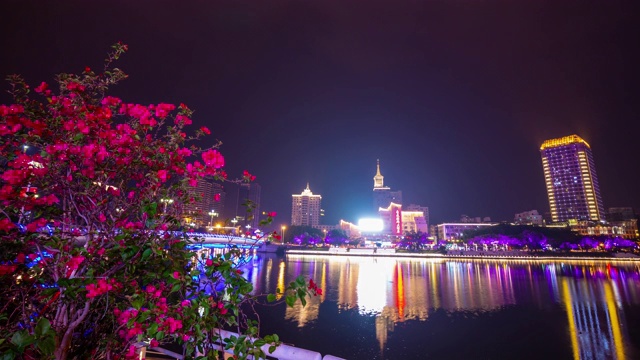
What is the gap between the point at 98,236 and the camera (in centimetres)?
372

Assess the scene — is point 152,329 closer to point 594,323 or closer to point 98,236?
point 98,236

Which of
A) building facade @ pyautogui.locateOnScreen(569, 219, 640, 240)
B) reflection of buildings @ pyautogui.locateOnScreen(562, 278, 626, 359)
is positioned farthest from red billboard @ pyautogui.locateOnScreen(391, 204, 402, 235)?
reflection of buildings @ pyautogui.locateOnScreen(562, 278, 626, 359)

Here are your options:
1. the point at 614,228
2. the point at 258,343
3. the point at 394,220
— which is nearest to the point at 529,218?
the point at 614,228

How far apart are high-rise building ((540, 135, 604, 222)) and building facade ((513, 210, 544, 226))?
12.2 metres

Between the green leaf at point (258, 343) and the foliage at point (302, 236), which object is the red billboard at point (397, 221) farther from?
the green leaf at point (258, 343)

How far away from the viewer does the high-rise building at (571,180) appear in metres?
150

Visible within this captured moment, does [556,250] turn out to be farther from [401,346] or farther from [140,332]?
[140,332]

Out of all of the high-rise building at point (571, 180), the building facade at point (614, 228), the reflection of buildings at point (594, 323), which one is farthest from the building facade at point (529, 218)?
the reflection of buildings at point (594, 323)

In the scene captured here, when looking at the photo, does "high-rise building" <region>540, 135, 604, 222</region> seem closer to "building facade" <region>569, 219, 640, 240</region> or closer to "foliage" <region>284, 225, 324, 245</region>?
"building facade" <region>569, 219, 640, 240</region>

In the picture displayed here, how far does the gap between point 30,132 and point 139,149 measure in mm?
1160

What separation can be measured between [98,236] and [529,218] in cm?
21694

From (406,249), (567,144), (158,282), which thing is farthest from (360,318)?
(567,144)

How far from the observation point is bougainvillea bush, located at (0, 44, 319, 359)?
3287 mm

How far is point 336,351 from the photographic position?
16.1 m
